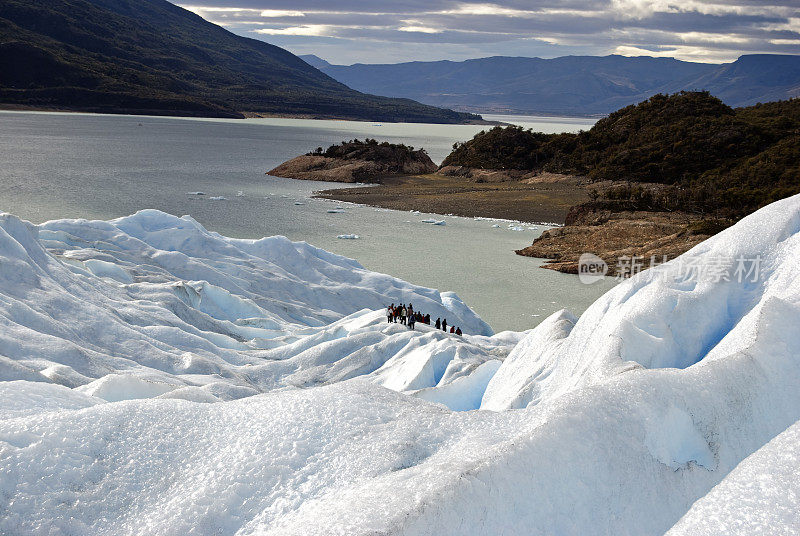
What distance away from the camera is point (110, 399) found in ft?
30.3

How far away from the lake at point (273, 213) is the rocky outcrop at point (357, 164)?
4.91 metres

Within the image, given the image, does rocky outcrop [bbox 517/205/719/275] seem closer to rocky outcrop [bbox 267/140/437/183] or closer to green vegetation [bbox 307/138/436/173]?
rocky outcrop [bbox 267/140/437/183]

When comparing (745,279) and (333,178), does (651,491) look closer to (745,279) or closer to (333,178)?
(745,279)

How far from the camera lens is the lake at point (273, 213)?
37469 millimetres

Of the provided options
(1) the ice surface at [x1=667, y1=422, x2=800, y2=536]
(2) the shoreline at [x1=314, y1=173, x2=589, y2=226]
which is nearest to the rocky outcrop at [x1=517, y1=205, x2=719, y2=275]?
(2) the shoreline at [x1=314, y1=173, x2=589, y2=226]

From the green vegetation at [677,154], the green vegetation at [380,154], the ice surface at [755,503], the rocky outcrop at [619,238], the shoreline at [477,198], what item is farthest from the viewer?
the green vegetation at [380,154]

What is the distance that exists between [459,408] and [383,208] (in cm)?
5404

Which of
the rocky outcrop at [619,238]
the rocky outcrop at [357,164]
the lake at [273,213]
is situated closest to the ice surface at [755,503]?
the lake at [273,213]

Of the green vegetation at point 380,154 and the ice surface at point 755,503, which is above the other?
the ice surface at point 755,503

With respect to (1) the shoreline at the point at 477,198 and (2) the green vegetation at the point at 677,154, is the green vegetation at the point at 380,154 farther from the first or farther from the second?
(2) the green vegetation at the point at 677,154

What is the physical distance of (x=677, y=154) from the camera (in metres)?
75.8

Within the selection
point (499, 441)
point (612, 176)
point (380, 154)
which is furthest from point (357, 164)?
point (499, 441)

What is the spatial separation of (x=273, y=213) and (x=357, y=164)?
32062mm

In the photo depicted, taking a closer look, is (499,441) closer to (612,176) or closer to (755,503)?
(755,503)
